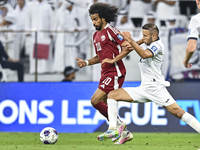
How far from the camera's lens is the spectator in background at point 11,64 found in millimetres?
9969

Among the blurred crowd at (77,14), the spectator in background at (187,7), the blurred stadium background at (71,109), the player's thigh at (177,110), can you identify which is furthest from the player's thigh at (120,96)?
the spectator in background at (187,7)

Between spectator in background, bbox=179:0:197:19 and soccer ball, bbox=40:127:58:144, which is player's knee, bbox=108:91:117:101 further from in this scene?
spectator in background, bbox=179:0:197:19

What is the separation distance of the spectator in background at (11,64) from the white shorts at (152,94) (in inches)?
177

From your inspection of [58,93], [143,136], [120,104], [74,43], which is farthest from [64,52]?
[143,136]

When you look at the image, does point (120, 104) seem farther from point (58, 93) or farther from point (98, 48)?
point (98, 48)

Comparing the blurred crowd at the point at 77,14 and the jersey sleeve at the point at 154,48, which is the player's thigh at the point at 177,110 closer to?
the jersey sleeve at the point at 154,48

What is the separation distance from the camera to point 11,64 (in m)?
10.0

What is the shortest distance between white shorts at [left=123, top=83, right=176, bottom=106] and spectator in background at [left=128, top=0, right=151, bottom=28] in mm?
5624

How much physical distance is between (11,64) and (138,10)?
3.80 metres

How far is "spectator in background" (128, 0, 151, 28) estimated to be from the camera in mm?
11547

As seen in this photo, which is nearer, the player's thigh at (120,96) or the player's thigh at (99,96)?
the player's thigh at (120,96)

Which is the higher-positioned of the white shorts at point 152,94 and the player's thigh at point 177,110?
the white shorts at point 152,94

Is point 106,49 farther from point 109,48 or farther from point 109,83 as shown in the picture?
point 109,83

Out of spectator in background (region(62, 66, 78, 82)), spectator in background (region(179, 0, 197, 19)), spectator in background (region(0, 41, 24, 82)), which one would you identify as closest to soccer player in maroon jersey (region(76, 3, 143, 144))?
spectator in background (region(62, 66, 78, 82))
